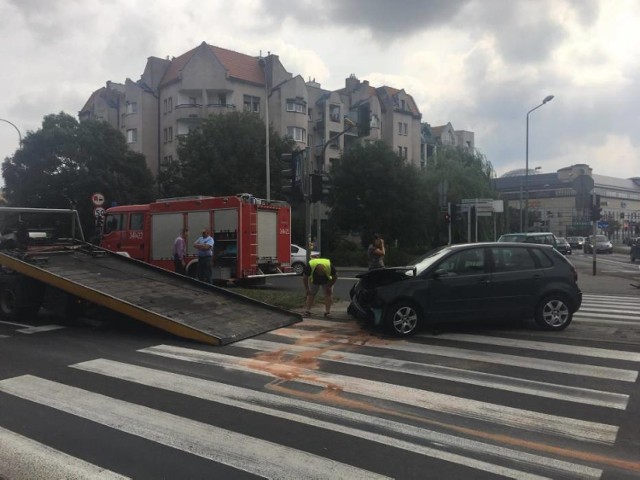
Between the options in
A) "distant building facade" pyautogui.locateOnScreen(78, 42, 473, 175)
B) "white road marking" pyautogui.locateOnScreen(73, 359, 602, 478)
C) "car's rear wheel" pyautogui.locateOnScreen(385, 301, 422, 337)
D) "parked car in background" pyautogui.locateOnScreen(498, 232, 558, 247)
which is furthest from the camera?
"distant building facade" pyautogui.locateOnScreen(78, 42, 473, 175)

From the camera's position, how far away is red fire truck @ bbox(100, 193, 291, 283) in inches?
615

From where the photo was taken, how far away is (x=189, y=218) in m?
16.4

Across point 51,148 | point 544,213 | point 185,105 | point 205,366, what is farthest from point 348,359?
A: point 544,213

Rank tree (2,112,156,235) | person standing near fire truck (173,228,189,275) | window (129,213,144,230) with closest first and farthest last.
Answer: person standing near fire truck (173,228,189,275) → window (129,213,144,230) → tree (2,112,156,235)

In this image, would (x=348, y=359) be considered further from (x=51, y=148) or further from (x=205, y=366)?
(x=51, y=148)

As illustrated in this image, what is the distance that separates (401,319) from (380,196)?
25.0 m

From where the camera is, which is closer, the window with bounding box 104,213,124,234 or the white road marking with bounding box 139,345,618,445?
the white road marking with bounding box 139,345,618,445

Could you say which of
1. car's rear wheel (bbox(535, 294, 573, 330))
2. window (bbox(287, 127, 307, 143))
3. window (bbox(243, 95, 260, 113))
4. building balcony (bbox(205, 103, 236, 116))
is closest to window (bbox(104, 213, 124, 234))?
car's rear wheel (bbox(535, 294, 573, 330))

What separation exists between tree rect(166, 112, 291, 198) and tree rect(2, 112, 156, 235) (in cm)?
546

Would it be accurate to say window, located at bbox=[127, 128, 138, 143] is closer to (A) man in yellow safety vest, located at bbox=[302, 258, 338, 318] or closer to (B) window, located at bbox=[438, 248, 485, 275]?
(A) man in yellow safety vest, located at bbox=[302, 258, 338, 318]

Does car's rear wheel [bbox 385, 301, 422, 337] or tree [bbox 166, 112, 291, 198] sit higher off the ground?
tree [bbox 166, 112, 291, 198]

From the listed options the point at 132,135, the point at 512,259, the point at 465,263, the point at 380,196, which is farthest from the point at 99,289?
the point at 132,135

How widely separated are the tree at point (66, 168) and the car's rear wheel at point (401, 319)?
98.9 ft

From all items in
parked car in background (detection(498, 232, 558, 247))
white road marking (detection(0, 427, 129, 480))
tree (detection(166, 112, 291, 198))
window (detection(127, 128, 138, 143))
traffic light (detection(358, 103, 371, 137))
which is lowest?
white road marking (detection(0, 427, 129, 480))
